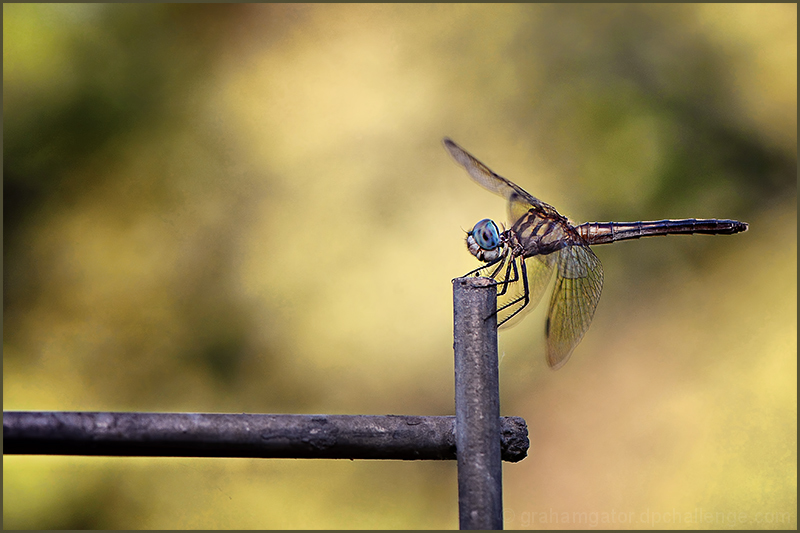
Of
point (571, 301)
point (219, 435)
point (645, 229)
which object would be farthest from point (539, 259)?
point (219, 435)

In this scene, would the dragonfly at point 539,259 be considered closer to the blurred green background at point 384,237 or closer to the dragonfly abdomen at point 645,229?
the dragonfly abdomen at point 645,229

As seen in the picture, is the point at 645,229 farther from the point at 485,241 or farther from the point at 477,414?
the point at 477,414

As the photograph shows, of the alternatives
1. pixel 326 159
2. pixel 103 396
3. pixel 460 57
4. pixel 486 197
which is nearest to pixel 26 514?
pixel 103 396

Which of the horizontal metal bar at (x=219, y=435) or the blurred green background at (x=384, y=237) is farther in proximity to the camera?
the blurred green background at (x=384, y=237)

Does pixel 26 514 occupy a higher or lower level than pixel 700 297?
lower

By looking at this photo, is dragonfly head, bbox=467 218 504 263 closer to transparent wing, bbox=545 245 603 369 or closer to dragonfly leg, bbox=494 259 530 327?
dragonfly leg, bbox=494 259 530 327

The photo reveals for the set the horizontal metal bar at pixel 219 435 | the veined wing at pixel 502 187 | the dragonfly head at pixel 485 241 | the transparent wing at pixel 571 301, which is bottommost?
the horizontal metal bar at pixel 219 435

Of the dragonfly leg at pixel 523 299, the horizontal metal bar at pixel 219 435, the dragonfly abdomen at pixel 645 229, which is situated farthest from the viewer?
the dragonfly abdomen at pixel 645 229

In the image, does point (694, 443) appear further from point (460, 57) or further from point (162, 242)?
point (162, 242)

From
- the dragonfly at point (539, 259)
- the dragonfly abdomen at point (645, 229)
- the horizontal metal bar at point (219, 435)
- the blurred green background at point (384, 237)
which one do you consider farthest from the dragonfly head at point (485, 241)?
the blurred green background at point (384, 237)
